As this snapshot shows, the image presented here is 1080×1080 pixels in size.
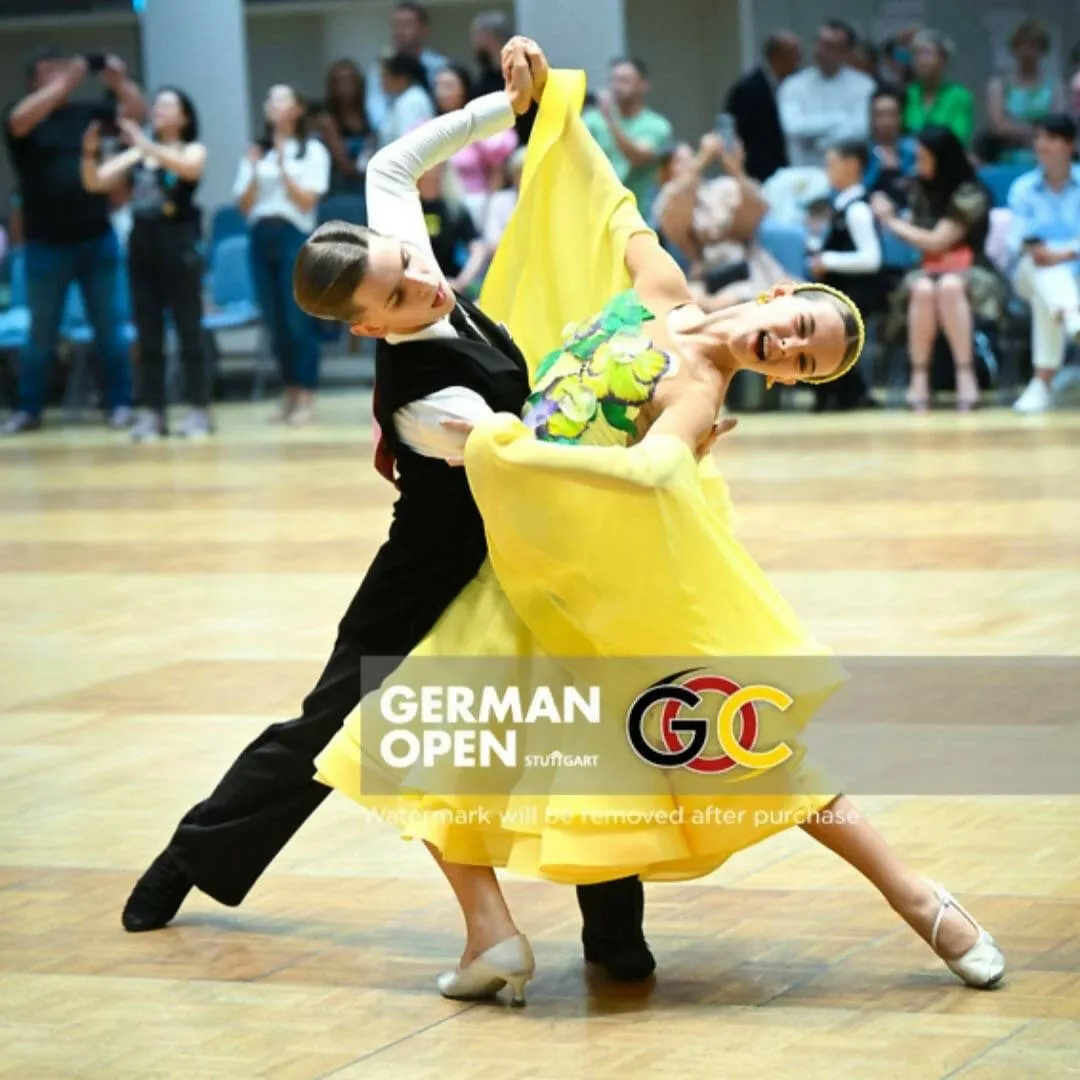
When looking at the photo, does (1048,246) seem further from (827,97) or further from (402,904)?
(402,904)

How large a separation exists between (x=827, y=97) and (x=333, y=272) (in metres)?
12.3

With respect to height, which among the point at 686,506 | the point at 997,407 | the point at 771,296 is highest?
the point at 771,296

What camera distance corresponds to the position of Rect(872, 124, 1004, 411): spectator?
13.4 metres

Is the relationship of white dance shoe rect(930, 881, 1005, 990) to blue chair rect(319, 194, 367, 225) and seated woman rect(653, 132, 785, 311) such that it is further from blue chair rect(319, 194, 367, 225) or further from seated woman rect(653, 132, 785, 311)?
blue chair rect(319, 194, 367, 225)

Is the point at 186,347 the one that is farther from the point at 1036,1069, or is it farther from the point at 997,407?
the point at 1036,1069

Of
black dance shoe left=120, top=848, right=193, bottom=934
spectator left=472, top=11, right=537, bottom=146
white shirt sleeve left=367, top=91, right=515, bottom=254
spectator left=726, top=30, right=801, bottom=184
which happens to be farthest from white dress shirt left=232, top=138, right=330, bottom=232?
black dance shoe left=120, top=848, right=193, bottom=934

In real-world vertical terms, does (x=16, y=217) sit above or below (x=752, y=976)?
above

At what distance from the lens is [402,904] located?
450 cm

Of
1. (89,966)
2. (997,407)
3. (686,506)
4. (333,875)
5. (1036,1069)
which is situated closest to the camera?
(1036,1069)

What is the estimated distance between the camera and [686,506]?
11.9 ft

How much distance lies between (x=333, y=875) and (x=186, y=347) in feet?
32.8

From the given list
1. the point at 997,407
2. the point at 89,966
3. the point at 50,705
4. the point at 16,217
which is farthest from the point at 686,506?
the point at 16,217

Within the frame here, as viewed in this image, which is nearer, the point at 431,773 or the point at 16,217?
the point at 431,773

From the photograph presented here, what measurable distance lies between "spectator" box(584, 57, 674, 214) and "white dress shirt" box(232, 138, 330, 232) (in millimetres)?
1805
